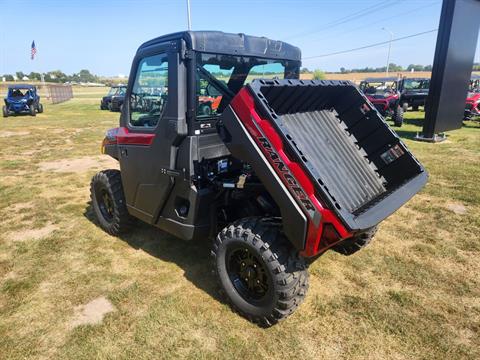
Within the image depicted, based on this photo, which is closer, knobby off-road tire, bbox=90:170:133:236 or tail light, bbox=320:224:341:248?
tail light, bbox=320:224:341:248

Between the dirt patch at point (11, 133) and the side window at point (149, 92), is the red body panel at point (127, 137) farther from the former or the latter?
the dirt patch at point (11, 133)

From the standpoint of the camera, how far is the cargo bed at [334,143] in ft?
8.13

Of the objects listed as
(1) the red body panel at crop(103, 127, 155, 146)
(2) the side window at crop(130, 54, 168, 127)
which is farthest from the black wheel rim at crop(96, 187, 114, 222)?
(2) the side window at crop(130, 54, 168, 127)

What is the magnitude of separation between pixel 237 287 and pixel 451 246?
2.85m

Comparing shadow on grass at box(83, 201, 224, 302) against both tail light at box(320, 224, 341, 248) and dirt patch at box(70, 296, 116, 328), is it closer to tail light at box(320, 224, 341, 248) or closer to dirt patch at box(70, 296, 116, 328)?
dirt patch at box(70, 296, 116, 328)

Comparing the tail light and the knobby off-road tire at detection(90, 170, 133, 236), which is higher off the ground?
the tail light

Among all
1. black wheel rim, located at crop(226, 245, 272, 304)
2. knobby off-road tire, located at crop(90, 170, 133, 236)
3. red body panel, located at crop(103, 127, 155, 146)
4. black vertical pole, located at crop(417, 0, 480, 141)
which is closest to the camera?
black wheel rim, located at crop(226, 245, 272, 304)

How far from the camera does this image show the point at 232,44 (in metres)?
3.21

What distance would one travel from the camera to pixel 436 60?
33.1 ft

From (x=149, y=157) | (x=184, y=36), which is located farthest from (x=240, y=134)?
(x=149, y=157)

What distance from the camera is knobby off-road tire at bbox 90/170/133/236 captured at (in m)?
4.25

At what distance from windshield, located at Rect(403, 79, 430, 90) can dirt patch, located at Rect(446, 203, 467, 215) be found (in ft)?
50.9

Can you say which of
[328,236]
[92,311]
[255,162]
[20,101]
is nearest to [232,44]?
[255,162]

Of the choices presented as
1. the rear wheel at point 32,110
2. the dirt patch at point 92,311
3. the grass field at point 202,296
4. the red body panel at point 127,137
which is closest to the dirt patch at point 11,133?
the rear wheel at point 32,110
